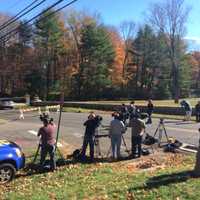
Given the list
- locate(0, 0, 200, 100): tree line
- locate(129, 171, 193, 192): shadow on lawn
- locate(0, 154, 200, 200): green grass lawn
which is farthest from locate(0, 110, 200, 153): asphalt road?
locate(0, 0, 200, 100): tree line

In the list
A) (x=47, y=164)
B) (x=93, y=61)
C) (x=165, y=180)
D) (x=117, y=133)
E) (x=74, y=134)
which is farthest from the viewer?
(x=93, y=61)

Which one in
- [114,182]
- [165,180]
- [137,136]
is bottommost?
[114,182]

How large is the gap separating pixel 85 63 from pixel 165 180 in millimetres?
71235

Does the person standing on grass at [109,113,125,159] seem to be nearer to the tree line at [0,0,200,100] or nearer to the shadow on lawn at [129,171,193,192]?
the shadow on lawn at [129,171,193,192]

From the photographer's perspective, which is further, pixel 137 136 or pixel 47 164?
pixel 137 136

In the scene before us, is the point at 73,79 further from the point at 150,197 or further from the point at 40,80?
the point at 150,197

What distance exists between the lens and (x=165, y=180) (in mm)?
13453

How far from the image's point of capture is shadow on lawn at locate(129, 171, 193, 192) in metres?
12.8

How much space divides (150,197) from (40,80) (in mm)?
73584

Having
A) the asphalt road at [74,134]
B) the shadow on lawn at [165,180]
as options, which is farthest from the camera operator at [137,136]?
the shadow on lawn at [165,180]

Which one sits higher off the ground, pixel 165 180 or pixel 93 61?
pixel 93 61

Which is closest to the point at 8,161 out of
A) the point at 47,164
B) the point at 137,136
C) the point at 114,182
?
the point at 47,164

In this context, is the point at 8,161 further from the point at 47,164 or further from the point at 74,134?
the point at 74,134

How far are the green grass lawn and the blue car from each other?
0.29 m
